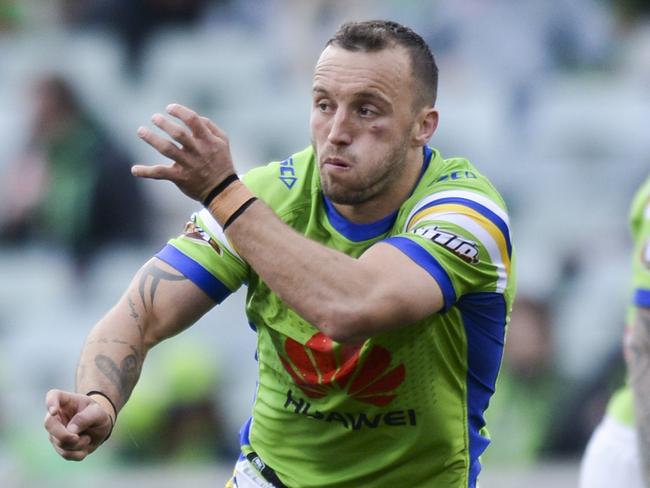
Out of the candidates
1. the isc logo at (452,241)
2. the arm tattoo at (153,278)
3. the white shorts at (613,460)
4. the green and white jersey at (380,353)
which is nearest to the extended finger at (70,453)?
the arm tattoo at (153,278)

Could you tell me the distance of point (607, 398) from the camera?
1026 centimetres

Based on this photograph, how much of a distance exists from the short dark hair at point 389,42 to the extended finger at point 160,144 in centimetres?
Result: 81

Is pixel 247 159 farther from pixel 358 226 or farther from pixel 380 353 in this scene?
pixel 380 353

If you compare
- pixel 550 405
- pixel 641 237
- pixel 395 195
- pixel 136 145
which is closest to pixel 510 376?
pixel 550 405

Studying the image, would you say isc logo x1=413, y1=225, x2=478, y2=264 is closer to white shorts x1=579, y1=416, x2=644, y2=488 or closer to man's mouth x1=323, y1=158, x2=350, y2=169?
man's mouth x1=323, y1=158, x2=350, y2=169

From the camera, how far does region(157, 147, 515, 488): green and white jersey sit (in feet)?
14.3

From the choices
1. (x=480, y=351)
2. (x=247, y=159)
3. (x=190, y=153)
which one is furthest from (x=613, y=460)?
(x=247, y=159)

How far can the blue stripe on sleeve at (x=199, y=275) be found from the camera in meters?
4.51

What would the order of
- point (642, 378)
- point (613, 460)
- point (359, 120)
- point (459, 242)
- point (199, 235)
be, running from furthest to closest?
point (613, 460) < point (642, 378) < point (199, 235) < point (359, 120) < point (459, 242)

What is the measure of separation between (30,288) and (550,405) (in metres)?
4.03

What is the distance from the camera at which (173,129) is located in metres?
3.80

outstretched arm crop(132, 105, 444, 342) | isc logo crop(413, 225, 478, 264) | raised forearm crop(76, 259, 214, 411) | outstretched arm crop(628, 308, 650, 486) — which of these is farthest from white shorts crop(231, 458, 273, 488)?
outstretched arm crop(628, 308, 650, 486)

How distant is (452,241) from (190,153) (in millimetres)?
874

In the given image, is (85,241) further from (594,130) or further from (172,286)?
(172,286)
